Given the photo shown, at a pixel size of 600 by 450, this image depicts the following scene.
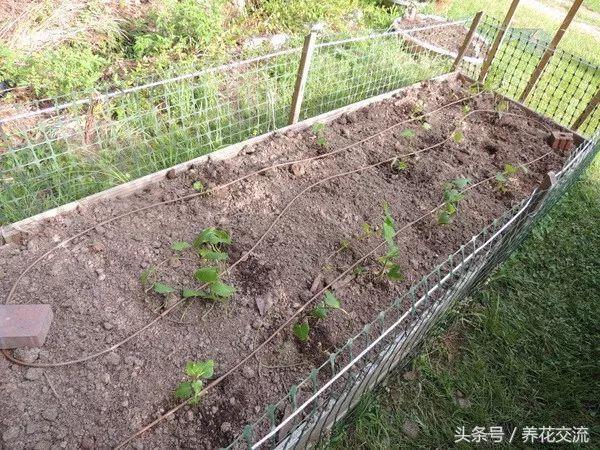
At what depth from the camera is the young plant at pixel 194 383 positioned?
179 cm

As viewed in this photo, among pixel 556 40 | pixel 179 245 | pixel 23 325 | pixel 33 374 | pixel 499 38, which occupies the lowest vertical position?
pixel 33 374

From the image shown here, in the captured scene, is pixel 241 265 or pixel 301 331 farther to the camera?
pixel 241 265

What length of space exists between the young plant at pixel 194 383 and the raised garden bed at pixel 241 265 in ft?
0.17

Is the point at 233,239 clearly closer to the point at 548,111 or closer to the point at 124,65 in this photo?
the point at 124,65

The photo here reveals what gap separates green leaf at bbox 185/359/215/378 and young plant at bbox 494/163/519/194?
249 centimetres

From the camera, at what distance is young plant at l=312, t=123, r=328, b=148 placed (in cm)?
327

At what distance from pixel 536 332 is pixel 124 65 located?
4138 millimetres

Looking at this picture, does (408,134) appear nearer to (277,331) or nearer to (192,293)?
(277,331)

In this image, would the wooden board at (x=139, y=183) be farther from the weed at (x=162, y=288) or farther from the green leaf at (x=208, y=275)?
the green leaf at (x=208, y=275)

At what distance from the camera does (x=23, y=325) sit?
75.2 inches

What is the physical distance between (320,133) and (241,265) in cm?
142

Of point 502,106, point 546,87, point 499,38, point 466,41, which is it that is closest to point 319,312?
point 502,106

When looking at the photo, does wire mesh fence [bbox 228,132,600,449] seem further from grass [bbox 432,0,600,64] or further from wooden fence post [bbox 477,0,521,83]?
grass [bbox 432,0,600,64]

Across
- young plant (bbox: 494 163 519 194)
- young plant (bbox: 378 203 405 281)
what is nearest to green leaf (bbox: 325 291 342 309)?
young plant (bbox: 378 203 405 281)
